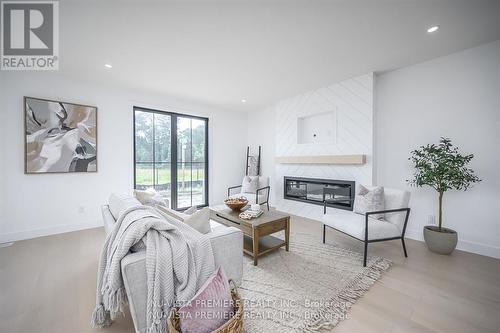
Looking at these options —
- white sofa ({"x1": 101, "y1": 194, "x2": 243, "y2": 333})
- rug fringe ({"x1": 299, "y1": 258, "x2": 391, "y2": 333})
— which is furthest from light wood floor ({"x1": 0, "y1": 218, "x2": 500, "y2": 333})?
white sofa ({"x1": 101, "y1": 194, "x2": 243, "y2": 333})

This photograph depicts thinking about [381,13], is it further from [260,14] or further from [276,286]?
[276,286]

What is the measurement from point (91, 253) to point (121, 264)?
200 cm

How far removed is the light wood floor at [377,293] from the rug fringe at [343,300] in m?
0.05

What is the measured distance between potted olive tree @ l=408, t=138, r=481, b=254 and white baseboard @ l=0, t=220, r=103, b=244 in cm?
523

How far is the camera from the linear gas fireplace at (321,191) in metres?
3.61

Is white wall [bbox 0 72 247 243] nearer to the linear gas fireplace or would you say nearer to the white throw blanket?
the white throw blanket

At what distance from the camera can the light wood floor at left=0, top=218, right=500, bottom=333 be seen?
1.49 metres

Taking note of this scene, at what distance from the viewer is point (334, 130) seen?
3783 mm

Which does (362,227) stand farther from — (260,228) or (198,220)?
(198,220)

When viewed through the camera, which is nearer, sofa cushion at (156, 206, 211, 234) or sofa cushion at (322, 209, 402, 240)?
sofa cushion at (156, 206, 211, 234)

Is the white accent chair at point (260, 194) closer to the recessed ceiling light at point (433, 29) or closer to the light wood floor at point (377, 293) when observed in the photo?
the light wood floor at point (377, 293)

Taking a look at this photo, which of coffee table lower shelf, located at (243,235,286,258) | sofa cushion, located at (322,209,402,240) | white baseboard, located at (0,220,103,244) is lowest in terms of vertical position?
white baseboard, located at (0,220,103,244)

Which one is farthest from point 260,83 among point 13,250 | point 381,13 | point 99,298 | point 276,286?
point 13,250

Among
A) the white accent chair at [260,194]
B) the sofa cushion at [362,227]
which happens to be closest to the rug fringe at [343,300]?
the sofa cushion at [362,227]
